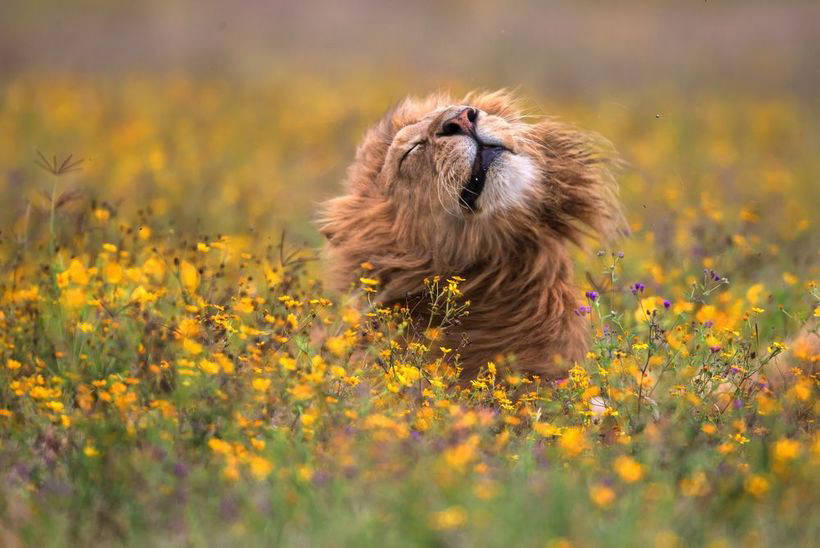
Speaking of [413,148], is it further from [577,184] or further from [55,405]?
[55,405]

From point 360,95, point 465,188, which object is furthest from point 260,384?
point 360,95

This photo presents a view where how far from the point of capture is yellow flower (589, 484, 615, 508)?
248cm

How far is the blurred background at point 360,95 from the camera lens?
7867mm

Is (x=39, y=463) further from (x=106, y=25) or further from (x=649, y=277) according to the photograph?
(x=106, y=25)

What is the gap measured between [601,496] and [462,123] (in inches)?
84.7

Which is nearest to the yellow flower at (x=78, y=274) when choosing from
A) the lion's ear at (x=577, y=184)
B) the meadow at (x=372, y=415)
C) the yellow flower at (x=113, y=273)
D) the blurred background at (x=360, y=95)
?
the meadow at (x=372, y=415)

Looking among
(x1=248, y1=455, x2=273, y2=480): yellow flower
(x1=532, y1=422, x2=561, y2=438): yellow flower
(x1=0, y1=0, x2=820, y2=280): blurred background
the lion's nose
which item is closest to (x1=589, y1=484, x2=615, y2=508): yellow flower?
(x1=532, y1=422, x2=561, y2=438): yellow flower

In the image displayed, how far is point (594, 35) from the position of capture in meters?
17.6

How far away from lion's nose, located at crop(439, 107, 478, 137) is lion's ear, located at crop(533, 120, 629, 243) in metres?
0.37

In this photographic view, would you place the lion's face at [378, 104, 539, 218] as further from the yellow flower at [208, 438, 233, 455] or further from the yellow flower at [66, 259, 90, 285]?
the yellow flower at [208, 438, 233, 455]

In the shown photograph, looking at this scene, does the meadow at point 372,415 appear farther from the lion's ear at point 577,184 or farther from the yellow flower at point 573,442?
the lion's ear at point 577,184

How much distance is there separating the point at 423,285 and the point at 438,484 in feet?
6.46

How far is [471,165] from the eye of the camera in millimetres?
4332

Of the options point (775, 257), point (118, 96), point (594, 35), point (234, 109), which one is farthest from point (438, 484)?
point (594, 35)
